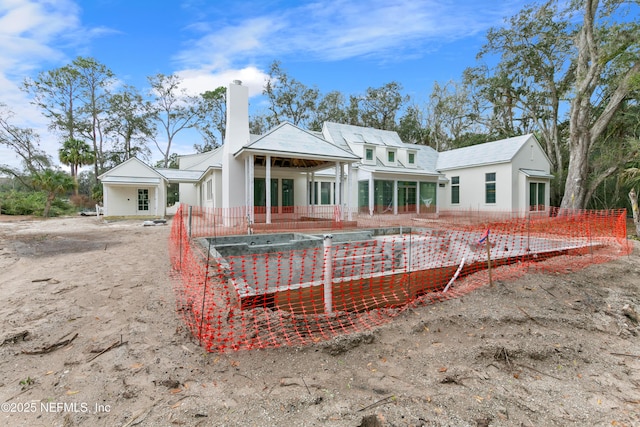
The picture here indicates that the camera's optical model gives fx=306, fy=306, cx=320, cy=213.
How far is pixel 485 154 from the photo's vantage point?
21.1 metres

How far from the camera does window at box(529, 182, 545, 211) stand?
19.8 m

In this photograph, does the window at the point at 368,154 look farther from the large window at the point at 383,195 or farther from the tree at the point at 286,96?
the tree at the point at 286,96

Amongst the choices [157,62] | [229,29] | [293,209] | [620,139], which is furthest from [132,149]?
[620,139]

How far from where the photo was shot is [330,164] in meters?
15.2

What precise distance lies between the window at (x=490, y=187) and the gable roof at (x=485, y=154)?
93 cm

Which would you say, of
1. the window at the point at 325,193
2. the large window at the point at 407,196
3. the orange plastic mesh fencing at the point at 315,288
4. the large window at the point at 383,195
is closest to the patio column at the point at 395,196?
the large window at the point at 383,195

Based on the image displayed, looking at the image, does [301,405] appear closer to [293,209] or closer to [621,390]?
[621,390]

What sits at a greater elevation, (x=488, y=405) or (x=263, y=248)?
(x=263, y=248)

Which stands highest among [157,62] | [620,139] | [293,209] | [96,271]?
[157,62]

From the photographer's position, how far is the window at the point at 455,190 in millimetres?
22250

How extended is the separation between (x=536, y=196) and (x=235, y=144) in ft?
62.8

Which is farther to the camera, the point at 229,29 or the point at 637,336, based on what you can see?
the point at 229,29

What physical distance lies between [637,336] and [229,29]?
12717mm

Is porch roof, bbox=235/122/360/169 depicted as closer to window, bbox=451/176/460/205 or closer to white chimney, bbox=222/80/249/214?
white chimney, bbox=222/80/249/214
